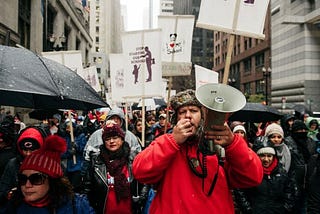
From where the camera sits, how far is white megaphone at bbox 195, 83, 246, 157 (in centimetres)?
180

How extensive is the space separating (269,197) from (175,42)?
346 centimetres

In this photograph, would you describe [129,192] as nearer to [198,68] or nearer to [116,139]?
[116,139]

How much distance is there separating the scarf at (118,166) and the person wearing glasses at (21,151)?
2.45ft

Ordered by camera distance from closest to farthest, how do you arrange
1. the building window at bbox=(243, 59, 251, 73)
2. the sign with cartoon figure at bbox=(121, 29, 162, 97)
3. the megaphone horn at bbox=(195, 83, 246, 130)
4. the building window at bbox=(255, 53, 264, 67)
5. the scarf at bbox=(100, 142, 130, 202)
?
the megaphone horn at bbox=(195, 83, 246, 130), the scarf at bbox=(100, 142, 130, 202), the sign with cartoon figure at bbox=(121, 29, 162, 97), the building window at bbox=(255, 53, 264, 67), the building window at bbox=(243, 59, 251, 73)

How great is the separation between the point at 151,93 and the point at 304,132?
2.76m

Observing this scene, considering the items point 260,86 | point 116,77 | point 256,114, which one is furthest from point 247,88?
point 116,77

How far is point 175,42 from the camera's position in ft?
21.0

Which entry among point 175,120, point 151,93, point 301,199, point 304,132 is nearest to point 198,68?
point 151,93

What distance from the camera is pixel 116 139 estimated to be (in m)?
4.03

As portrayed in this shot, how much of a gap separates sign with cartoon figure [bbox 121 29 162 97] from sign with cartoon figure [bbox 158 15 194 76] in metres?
0.43

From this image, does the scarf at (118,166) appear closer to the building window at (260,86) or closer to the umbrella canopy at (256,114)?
the umbrella canopy at (256,114)

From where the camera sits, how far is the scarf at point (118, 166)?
3.79 meters

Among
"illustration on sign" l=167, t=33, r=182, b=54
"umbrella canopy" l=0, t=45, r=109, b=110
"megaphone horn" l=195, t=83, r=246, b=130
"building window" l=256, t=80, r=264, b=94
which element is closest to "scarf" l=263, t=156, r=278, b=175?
"umbrella canopy" l=0, t=45, r=109, b=110

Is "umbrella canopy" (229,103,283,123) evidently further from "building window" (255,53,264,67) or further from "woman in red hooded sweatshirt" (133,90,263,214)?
"building window" (255,53,264,67)
